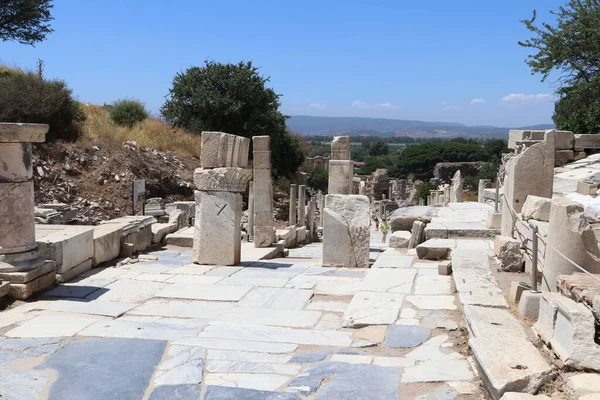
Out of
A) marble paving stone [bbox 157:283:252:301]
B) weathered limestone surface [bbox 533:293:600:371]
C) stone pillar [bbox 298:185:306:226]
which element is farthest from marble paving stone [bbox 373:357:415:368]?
stone pillar [bbox 298:185:306:226]

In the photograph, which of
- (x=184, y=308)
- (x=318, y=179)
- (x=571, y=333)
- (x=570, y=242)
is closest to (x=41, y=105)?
(x=184, y=308)

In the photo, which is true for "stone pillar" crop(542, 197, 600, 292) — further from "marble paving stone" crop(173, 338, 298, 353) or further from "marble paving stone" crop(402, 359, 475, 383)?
"marble paving stone" crop(173, 338, 298, 353)

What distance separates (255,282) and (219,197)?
1625mm

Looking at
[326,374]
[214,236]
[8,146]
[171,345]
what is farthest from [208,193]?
[326,374]

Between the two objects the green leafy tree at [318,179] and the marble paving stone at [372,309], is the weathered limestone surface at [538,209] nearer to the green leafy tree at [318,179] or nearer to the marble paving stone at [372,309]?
the marble paving stone at [372,309]

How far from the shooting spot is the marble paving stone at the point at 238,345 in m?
5.12

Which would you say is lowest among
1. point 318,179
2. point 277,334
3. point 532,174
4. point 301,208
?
point 318,179

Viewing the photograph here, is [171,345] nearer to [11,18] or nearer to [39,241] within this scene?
[39,241]

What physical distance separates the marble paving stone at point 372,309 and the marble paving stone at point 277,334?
0.27m

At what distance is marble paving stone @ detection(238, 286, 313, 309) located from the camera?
685 centimetres

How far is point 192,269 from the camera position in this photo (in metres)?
8.86

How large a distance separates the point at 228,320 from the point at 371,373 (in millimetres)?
2088

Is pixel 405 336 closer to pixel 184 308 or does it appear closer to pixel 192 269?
pixel 184 308

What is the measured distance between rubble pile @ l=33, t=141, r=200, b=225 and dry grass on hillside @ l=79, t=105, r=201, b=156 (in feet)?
2.26
